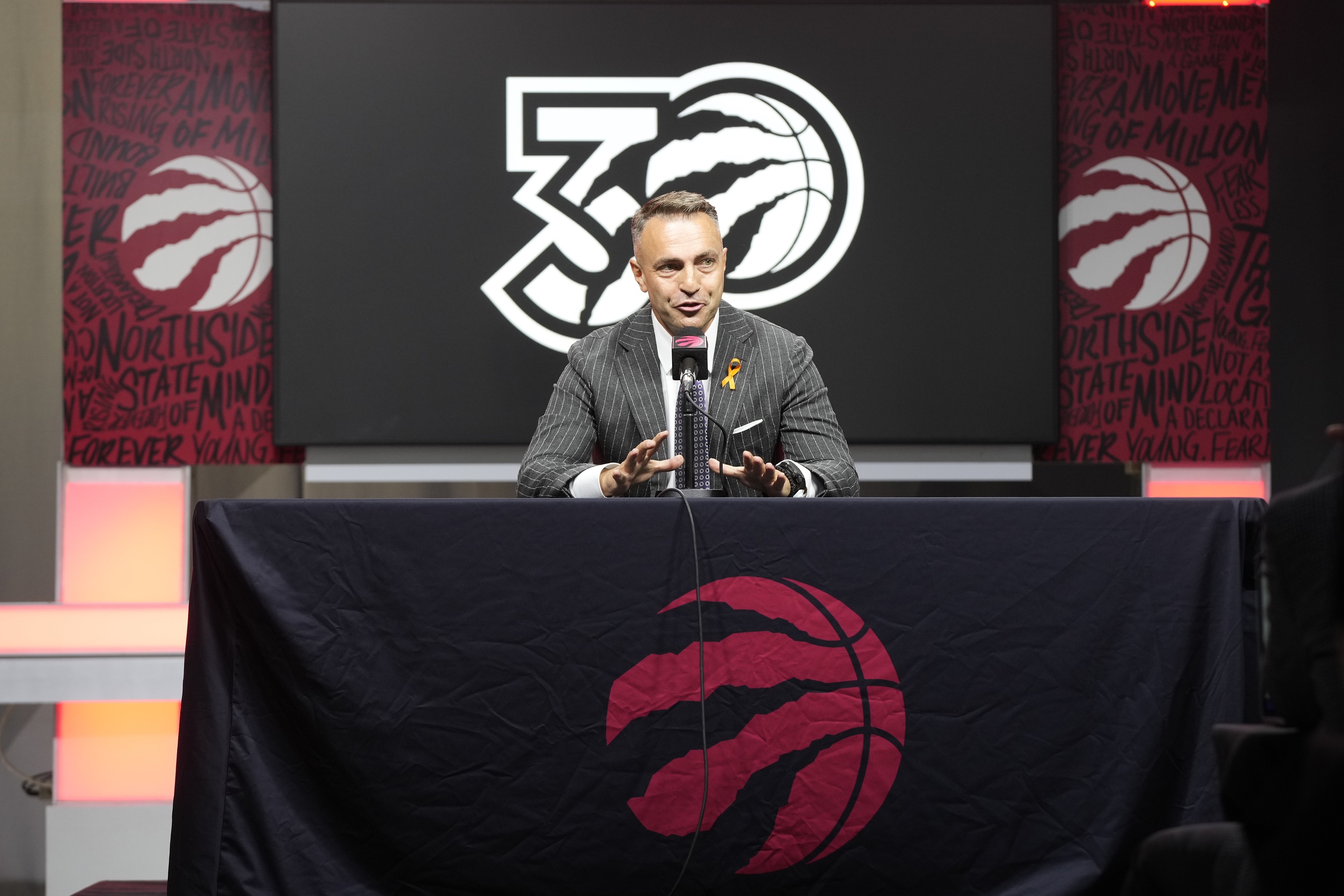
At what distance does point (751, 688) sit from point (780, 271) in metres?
1.82

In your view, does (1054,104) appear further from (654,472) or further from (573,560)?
(573,560)

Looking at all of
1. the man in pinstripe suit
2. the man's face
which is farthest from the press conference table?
the man's face

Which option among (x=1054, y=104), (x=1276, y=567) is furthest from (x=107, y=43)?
(x=1276, y=567)

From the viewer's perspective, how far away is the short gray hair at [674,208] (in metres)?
2.40

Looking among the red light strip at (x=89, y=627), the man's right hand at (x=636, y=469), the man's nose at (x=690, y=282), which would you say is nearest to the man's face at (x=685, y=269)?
the man's nose at (x=690, y=282)

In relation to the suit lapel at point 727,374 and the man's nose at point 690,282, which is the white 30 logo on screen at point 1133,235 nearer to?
the suit lapel at point 727,374

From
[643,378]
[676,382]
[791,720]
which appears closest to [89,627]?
[643,378]

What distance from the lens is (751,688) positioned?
158cm

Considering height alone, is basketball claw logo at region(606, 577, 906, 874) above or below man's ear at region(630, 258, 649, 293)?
below

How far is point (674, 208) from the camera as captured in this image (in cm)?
241

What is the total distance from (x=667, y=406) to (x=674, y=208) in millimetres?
471

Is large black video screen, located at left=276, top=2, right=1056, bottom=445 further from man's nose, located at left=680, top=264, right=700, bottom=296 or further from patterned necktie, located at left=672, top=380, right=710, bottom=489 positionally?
patterned necktie, located at left=672, top=380, right=710, bottom=489

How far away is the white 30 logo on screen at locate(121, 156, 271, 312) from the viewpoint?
3131mm

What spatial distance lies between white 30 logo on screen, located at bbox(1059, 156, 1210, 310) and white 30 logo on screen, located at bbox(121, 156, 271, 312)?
2.50m
